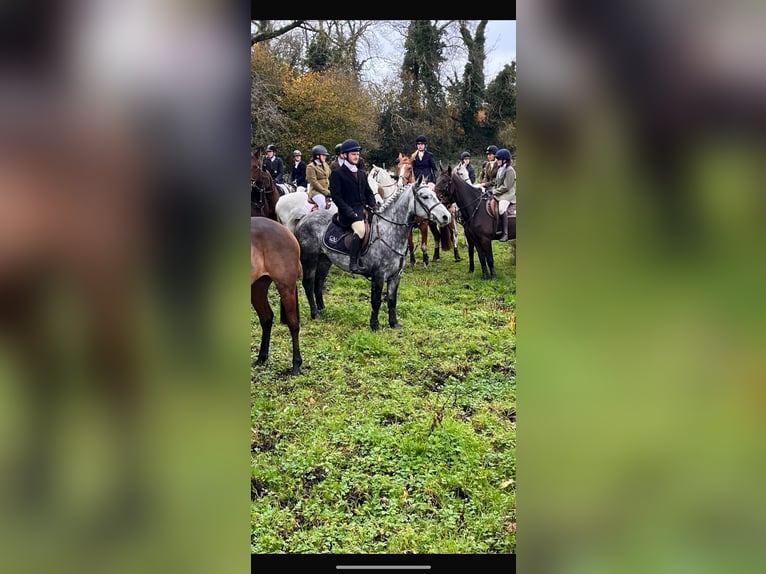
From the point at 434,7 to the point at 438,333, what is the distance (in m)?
5.19

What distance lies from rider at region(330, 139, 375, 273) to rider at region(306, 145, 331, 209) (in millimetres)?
1680

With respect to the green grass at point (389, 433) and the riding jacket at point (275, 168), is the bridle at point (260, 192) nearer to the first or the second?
the riding jacket at point (275, 168)

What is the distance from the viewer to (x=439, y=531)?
3.53 meters

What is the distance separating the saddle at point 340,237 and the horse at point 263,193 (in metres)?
2.02

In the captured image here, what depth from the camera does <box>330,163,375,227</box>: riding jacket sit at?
22.8ft

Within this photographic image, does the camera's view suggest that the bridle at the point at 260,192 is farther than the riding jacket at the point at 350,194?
Yes

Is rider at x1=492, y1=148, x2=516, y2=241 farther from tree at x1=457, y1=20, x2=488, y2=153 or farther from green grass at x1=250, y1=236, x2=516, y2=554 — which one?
tree at x1=457, y1=20, x2=488, y2=153

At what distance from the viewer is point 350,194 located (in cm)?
707

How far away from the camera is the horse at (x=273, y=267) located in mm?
5734

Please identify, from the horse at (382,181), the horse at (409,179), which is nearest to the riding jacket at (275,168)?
the horse at (382,181)
